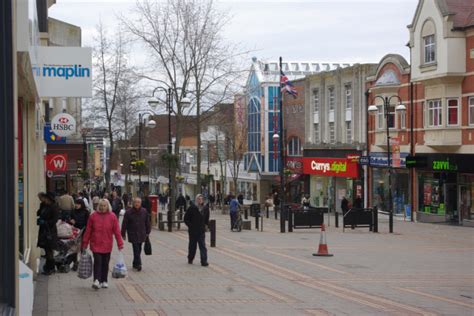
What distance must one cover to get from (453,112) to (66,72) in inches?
1189

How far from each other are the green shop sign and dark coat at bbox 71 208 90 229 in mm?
27301

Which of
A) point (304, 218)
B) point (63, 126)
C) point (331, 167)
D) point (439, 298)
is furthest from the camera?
point (331, 167)

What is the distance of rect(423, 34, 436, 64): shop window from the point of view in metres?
40.8

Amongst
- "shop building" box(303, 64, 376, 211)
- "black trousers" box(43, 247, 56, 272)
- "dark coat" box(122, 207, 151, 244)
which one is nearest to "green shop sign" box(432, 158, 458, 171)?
"shop building" box(303, 64, 376, 211)

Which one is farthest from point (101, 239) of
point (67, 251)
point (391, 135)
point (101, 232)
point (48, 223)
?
point (391, 135)

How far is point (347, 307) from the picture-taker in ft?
38.8

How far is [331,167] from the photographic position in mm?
54438

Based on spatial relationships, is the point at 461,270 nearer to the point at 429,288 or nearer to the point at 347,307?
the point at 429,288

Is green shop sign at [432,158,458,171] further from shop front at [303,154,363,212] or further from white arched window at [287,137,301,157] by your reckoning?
white arched window at [287,137,301,157]

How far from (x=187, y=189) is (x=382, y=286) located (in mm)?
81938

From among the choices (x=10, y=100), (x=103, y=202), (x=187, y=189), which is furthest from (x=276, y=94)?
(x=10, y=100)

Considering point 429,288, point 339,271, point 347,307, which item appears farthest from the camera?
point 339,271

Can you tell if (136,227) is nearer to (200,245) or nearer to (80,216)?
(80,216)

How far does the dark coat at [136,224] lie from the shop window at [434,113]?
27.6 m
